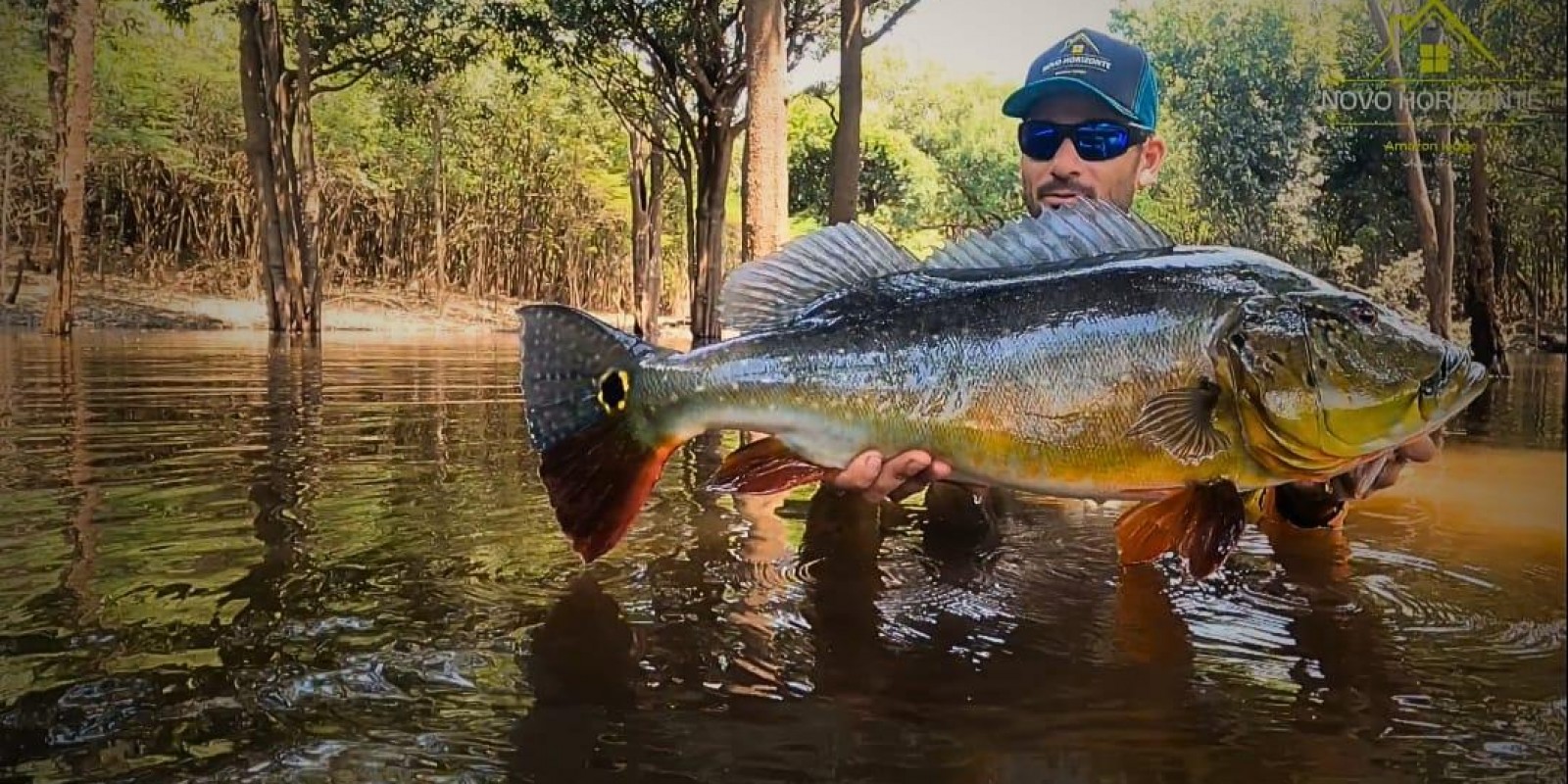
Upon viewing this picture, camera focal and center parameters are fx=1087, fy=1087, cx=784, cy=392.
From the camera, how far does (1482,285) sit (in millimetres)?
9680

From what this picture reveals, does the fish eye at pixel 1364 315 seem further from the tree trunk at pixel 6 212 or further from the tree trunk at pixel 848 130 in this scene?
the tree trunk at pixel 6 212

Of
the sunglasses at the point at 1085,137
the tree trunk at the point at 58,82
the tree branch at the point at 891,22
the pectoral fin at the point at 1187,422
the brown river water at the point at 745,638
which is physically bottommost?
the brown river water at the point at 745,638

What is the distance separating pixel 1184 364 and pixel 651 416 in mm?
837

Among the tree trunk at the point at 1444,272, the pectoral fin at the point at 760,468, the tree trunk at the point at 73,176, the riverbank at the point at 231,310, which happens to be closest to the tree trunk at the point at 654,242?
the riverbank at the point at 231,310

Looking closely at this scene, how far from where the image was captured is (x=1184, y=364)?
160 cm

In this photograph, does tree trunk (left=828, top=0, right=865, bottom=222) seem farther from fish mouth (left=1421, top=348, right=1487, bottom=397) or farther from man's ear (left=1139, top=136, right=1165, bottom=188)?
fish mouth (left=1421, top=348, right=1487, bottom=397)

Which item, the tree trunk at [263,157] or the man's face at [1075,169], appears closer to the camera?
the man's face at [1075,169]

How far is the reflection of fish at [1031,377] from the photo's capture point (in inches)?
60.3

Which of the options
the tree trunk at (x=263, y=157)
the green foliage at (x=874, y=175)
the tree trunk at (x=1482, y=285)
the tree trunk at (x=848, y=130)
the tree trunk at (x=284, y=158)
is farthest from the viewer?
the green foliage at (x=874, y=175)

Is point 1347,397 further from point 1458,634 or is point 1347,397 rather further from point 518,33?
point 518,33

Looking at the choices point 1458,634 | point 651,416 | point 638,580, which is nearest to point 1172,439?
point 651,416

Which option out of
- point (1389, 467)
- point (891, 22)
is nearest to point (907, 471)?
point (1389, 467)

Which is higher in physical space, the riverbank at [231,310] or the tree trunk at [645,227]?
the tree trunk at [645,227]

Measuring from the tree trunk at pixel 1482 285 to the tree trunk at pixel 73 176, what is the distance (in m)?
12.9
